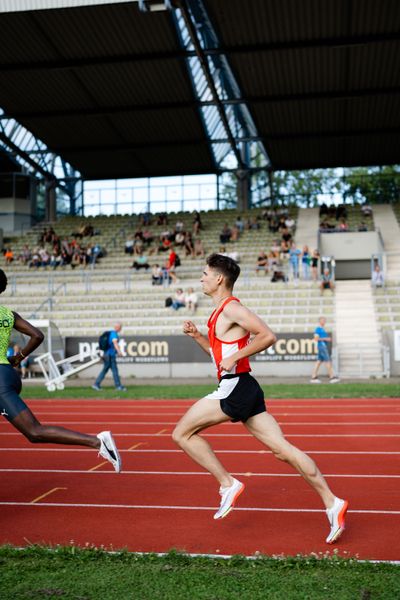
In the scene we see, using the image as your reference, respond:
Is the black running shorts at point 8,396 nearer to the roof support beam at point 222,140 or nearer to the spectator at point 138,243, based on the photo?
the spectator at point 138,243

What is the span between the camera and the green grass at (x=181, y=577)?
170 inches

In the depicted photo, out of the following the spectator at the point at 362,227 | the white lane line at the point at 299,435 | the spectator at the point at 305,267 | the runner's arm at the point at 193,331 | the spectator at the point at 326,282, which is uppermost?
the spectator at the point at 362,227

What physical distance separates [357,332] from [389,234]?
12655 mm

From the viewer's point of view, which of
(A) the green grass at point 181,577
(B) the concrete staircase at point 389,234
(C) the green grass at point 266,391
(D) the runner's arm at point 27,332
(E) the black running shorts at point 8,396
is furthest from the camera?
(B) the concrete staircase at point 389,234

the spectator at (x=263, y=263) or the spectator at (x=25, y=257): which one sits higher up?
the spectator at (x=25, y=257)

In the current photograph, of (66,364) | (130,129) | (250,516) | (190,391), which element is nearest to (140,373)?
(66,364)

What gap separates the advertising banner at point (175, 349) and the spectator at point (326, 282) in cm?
478

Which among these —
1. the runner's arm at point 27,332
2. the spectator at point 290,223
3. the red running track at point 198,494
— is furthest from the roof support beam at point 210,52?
the runner's arm at point 27,332

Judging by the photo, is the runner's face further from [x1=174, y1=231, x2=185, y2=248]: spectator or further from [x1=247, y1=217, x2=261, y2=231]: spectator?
[x1=247, y1=217, x2=261, y2=231]: spectator

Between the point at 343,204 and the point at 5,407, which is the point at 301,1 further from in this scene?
the point at 5,407

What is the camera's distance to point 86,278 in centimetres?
3319

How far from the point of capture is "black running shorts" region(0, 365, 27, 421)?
6.08 metres

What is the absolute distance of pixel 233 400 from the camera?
5.51 m

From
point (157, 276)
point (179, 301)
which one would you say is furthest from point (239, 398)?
point (157, 276)
